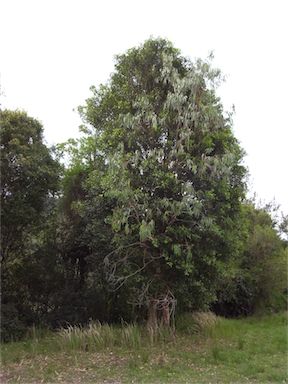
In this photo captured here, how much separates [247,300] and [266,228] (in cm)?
354

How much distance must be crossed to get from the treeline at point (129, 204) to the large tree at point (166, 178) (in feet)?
0.12

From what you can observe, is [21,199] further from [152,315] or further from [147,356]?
[147,356]

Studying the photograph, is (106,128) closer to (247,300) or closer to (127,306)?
(127,306)

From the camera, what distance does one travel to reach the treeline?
34.7 ft

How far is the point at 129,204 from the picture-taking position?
10.3 meters

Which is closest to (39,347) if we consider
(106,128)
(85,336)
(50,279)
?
(85,336)

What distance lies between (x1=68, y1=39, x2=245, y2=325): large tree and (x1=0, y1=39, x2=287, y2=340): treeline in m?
0.04

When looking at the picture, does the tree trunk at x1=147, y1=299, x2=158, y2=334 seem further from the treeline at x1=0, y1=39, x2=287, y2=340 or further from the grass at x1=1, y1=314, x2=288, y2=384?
the grass at x1=1, y1=314, x2=288, y2=384

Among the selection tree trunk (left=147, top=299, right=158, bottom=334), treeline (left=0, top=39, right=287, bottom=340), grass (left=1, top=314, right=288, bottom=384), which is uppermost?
treeline (left=0, top=39, right=287, bottom=340)

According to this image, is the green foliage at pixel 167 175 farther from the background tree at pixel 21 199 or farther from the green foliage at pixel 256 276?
the green foliage at pixel 256 276

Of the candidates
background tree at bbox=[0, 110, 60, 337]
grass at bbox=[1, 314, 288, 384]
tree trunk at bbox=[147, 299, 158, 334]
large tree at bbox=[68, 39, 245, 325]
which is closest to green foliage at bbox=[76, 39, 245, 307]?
large tree at bbox=[68, 39, 245, 325]

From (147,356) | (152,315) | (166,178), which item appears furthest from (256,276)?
(147,356)

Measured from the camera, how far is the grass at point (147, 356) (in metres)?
8.12

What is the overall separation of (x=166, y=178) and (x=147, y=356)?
14.2 ft
